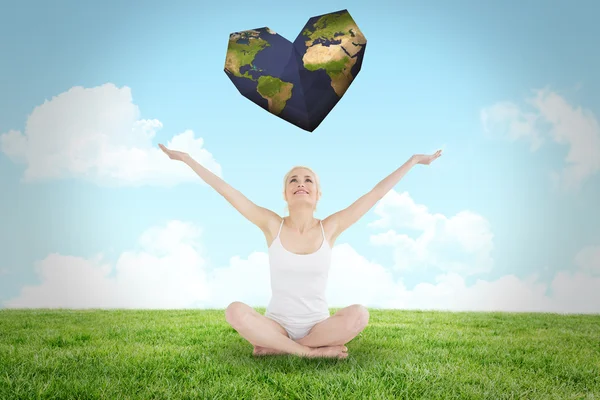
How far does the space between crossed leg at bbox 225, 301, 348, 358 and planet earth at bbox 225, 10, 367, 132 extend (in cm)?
209

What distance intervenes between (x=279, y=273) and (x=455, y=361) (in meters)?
1.77

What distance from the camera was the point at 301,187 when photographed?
14.8ft

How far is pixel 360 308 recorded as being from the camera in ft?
14.6

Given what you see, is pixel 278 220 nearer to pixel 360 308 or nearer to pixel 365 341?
pixel 360 308

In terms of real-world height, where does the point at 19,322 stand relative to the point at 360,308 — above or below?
below

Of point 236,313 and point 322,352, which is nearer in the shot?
point 236,313

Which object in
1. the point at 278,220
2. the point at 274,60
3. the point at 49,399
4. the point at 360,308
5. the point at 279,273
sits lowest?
the point at 49,399

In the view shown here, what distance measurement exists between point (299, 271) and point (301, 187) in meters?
0.72

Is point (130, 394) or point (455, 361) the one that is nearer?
point (130, 394)

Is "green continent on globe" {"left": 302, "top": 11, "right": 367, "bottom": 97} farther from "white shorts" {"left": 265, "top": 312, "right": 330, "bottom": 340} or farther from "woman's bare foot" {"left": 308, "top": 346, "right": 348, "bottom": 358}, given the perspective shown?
"woman's bare foot" {"left": 308, "top": 346, "right": 348, "bottom": 358}

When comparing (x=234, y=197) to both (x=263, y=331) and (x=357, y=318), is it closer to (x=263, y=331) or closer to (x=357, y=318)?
(x=263, y=331)

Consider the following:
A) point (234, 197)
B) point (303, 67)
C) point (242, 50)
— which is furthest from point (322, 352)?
point (242, 50)

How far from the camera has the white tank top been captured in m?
4.38

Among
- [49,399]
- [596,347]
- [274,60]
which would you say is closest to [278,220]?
[274,60]
